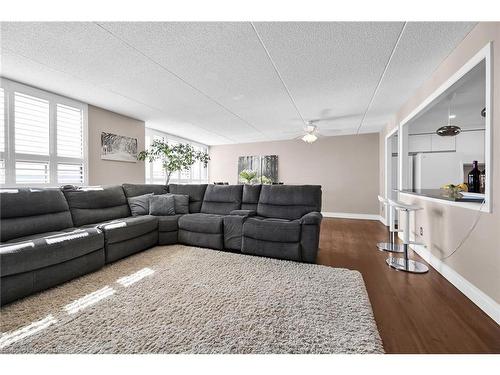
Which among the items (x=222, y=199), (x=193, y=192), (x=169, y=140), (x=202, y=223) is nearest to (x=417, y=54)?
(x=222, y=199)

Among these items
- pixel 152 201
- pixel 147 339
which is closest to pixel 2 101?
pixel 152 201

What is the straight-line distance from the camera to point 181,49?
212 centimetres

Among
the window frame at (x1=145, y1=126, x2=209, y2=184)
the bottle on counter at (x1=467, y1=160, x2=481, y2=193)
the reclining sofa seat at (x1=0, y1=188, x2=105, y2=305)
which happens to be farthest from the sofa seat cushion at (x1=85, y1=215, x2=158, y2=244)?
the bottle on counter at (x1=467, y1=160, x2=481, y2=193)

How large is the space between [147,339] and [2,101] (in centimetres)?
341

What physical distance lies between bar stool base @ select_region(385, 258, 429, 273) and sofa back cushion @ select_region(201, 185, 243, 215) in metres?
2.24

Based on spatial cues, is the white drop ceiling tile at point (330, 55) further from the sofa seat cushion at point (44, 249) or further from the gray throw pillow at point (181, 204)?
the sofa seat cushion at point (44, 249)

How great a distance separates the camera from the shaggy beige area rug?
1.33m

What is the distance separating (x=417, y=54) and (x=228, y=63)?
194cm

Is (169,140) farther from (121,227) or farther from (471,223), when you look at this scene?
(471,223)

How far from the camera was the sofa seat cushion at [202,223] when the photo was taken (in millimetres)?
3164

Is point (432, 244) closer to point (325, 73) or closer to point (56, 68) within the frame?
point (325, 73)

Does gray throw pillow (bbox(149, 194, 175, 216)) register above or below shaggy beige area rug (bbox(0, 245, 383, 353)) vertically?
above

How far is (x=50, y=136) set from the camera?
3.21 m

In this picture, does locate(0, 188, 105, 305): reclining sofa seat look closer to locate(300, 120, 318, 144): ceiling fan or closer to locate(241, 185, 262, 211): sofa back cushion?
locate(241, 185, 262, 211): sofa back cushion
